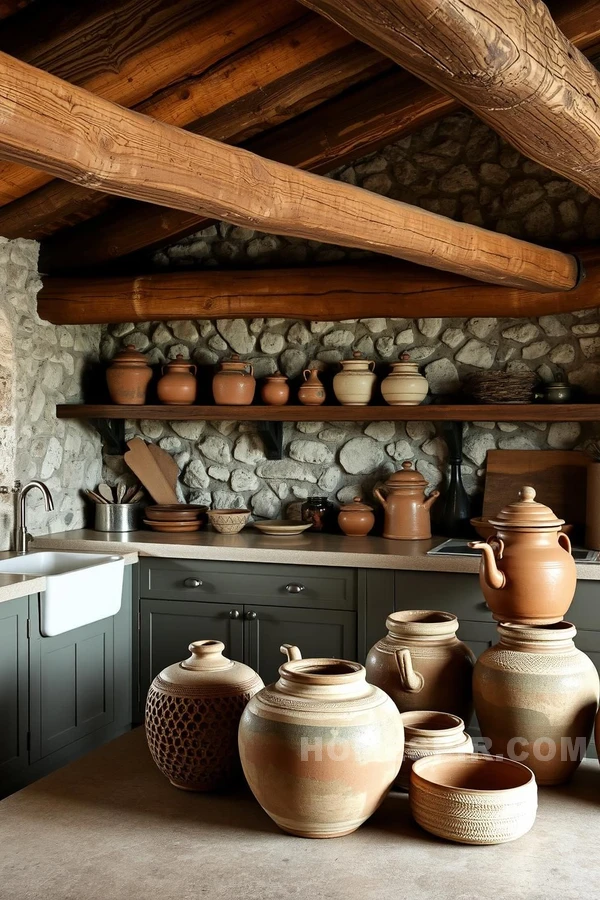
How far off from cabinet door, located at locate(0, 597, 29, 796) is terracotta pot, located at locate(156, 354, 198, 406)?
1468 mm

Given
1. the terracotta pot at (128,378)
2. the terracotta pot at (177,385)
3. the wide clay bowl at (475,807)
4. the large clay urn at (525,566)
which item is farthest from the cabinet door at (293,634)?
the wide clay bowl at (475,807)

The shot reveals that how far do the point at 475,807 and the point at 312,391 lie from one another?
10.5 ft

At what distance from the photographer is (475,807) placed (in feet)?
5.22

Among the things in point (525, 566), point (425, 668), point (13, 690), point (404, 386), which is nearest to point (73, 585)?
point (13, 690)

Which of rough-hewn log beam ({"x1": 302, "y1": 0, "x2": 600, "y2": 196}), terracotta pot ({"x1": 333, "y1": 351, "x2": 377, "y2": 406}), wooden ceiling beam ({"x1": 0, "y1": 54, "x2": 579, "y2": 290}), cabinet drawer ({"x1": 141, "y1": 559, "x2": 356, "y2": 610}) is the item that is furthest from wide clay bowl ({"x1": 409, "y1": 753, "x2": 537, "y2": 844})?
terracotta pot ({"x1": 333, "y1": 351, "x2": 377, "y2": 406})

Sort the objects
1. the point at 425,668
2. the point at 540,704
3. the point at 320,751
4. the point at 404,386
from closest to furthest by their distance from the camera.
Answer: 1. the point at 320,751
2. the point at 540,704
3. the point at 425,668
4. the point at 404,386

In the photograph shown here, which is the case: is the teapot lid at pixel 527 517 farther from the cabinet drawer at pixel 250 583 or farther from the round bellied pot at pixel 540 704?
the cabinet drawer at pixel 250 583

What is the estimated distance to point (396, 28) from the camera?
1785mm

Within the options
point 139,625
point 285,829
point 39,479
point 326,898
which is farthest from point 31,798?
point 39,479

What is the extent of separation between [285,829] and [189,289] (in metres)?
3.33

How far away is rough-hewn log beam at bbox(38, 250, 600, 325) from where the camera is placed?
4191 millimetres

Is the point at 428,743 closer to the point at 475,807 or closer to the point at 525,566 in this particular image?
the point at 475,807

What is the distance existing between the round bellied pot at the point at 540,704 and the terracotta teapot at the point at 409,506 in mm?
2539

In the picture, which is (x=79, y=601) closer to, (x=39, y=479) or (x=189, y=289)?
(x=39, y=479)
